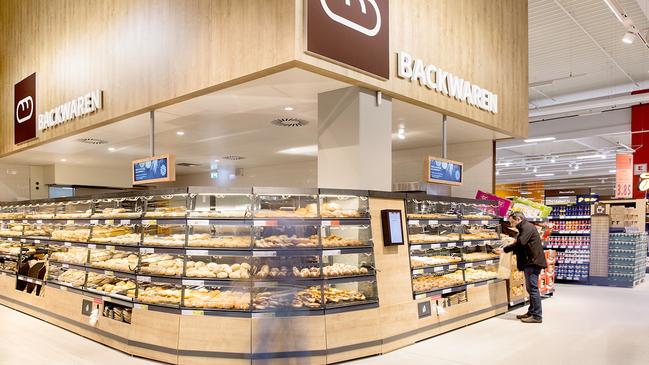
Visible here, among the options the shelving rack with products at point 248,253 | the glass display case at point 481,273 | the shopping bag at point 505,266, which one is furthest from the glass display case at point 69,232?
the shopping bag at point 505,266

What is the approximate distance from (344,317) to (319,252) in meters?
0.70

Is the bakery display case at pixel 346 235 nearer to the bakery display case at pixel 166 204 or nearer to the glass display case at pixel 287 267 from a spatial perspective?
the glass display case at pixel 287 267

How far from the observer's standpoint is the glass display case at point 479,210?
6871mm

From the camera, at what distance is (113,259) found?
18.8 ft

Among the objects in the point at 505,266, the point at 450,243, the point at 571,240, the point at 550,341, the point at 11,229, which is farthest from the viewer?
the point at 571,240

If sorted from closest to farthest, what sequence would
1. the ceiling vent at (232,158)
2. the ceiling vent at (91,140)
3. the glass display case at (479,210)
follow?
the glass display case at (479,210)
the ceiling vent at (91,140)
the ceiling vent at (232,158)

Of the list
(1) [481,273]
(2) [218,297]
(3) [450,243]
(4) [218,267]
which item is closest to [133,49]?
(4) [218,267]

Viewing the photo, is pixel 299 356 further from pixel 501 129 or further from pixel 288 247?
pixel 501 129

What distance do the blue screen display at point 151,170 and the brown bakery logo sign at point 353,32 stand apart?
298 centimetres

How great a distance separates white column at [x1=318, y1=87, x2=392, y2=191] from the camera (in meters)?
5.37

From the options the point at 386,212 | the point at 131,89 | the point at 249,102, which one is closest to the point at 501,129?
the point at 386,212

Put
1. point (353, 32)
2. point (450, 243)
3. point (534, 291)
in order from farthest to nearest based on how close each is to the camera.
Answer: point (534, 291), point (450, 243), point (353, 32)

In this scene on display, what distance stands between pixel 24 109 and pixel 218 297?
7245mm

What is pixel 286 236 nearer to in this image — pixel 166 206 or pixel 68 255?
pixel 166 206
